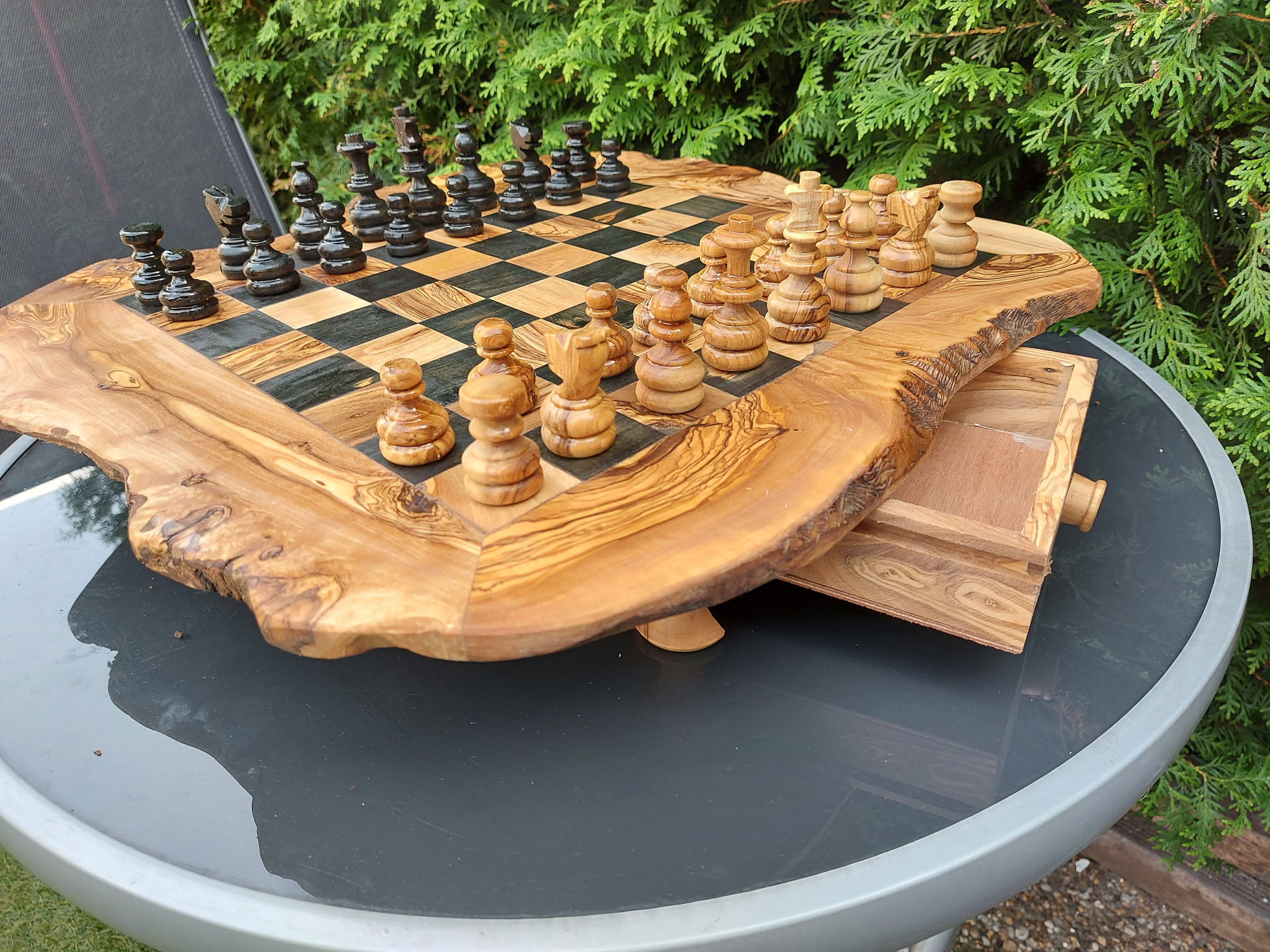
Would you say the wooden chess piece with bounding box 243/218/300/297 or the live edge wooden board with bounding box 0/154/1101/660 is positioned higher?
the wooden chess piece with bounding box 243/218/300/297

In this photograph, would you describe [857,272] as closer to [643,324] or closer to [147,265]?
[643,324]

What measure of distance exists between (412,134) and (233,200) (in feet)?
1.45

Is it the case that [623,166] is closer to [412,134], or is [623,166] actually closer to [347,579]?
[412,134]

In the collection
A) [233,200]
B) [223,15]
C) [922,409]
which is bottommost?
[922,409]

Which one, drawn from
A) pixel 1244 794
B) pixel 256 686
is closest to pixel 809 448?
pixel 256 686

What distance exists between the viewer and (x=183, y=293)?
1.50 meters

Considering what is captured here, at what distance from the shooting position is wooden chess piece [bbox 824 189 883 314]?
140 centimetres

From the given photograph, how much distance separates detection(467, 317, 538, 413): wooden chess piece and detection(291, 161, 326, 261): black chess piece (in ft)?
2.63

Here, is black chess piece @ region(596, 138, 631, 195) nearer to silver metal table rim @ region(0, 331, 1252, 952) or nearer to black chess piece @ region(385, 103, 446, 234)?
black chess piece @ region(385, 103, 446, 234)

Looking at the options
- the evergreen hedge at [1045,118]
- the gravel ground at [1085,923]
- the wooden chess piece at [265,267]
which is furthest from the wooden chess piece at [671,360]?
the gravel ground at [1085,923]

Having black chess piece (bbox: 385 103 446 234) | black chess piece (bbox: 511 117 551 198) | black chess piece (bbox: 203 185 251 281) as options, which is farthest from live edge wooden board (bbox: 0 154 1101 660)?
black chess piece (bbox: 511 117 551 198)

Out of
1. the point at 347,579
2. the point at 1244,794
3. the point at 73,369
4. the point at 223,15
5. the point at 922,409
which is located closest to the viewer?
the point at 347,579

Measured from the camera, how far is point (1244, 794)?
189cm

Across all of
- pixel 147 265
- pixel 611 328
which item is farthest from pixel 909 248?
pixel 147 265
